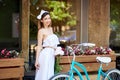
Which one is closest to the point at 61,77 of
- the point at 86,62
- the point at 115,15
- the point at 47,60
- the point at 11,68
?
the point at 47,60

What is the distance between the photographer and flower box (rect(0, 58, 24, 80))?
7270 millimetres

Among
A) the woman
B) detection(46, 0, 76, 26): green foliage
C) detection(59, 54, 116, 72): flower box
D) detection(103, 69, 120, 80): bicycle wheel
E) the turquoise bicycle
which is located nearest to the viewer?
the turquoise bicycle

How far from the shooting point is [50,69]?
663 centimetres

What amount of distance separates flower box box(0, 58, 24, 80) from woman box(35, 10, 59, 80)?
0.87m

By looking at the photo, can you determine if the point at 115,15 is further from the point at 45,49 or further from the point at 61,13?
the point at 45,49

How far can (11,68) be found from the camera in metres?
7.36

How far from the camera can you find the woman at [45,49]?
6496mm

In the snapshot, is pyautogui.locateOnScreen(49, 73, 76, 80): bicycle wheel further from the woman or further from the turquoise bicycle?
the woman

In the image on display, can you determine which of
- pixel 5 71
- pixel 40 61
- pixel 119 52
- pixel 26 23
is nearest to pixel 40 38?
pixel 40 61

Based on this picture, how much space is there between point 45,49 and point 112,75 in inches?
60.7

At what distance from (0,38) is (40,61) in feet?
9.57

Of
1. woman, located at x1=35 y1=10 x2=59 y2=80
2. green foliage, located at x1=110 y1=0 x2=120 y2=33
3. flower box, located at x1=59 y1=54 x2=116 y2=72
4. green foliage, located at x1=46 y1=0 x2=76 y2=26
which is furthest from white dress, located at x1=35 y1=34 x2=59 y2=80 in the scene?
green foliage, located at x1=110 y1=0 x2=120 y2=33

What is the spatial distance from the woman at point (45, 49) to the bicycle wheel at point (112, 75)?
112 cm

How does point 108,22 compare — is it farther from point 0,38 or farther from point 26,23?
point 0,38
